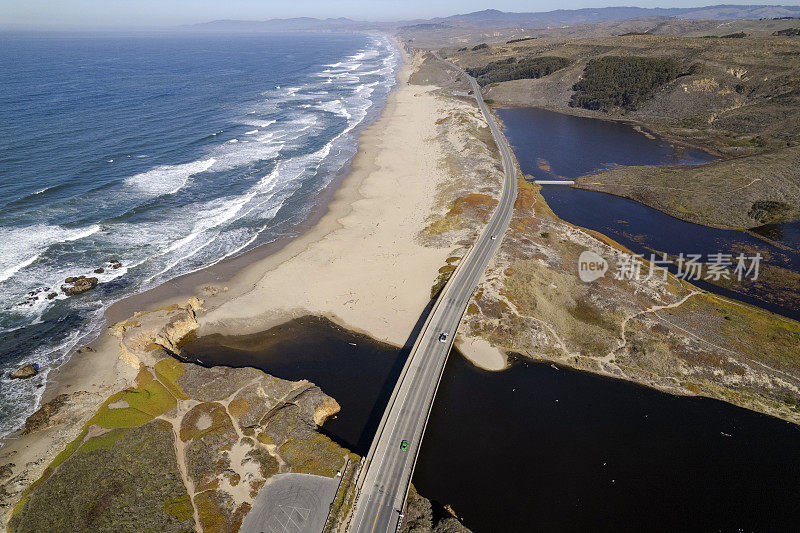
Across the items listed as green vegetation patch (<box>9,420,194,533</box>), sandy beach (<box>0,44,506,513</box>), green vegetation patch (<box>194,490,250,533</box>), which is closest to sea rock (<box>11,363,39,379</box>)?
sandy beach (<box>0,44,506,513</box>)

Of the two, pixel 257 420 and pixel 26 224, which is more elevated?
pixel 26 224

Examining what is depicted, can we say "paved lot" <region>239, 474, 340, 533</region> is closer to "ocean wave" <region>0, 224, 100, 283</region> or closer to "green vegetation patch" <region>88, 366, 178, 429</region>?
"green vegetation patch" <region>88, 366, 178, 429</region>

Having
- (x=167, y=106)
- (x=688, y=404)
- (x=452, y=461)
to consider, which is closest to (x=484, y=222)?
(x=688, y=404)

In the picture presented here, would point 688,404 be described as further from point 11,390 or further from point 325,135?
point 325,135

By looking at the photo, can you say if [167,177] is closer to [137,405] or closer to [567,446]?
[137,405]

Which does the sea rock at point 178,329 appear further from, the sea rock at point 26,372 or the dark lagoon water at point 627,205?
the dark lagoon water at point 627,205

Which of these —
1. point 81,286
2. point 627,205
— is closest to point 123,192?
point 81,286
